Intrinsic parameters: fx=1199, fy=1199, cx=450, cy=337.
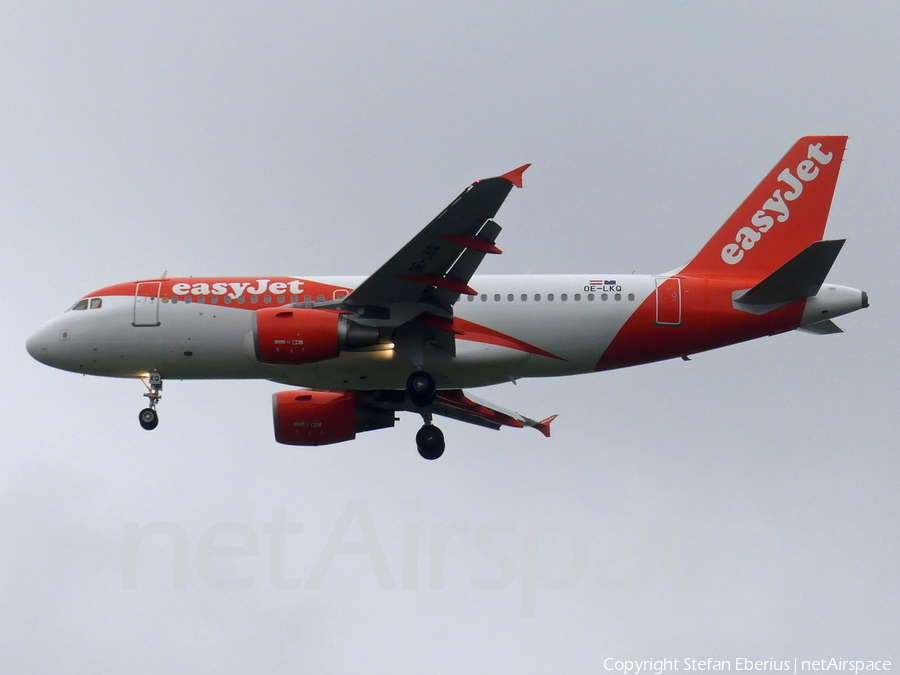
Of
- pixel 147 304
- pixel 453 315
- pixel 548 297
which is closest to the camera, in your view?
pixel 453 315

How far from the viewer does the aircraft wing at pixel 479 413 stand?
3712cm

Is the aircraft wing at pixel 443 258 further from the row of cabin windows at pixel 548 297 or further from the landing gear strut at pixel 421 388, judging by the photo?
the landing gear strut at pixel 421 388

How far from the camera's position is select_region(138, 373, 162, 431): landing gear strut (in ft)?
112

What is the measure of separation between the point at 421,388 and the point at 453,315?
87.2 inches

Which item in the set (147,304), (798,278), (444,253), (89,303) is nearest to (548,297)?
(444,253)

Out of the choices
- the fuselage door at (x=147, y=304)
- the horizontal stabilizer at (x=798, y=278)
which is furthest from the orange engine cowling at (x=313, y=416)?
the horizontal stabilizer at (x=798, y=278)

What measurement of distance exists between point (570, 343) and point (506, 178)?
691 cm

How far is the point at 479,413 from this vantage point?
37.6 metres

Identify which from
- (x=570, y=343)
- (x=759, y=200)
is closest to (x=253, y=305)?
(x=570, y=343)

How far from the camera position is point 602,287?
1298 inches

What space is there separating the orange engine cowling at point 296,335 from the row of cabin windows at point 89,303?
6281 millimetres

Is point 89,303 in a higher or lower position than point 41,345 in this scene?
higher

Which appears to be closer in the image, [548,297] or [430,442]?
[548,297]

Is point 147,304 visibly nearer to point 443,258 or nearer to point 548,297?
point 443,258
